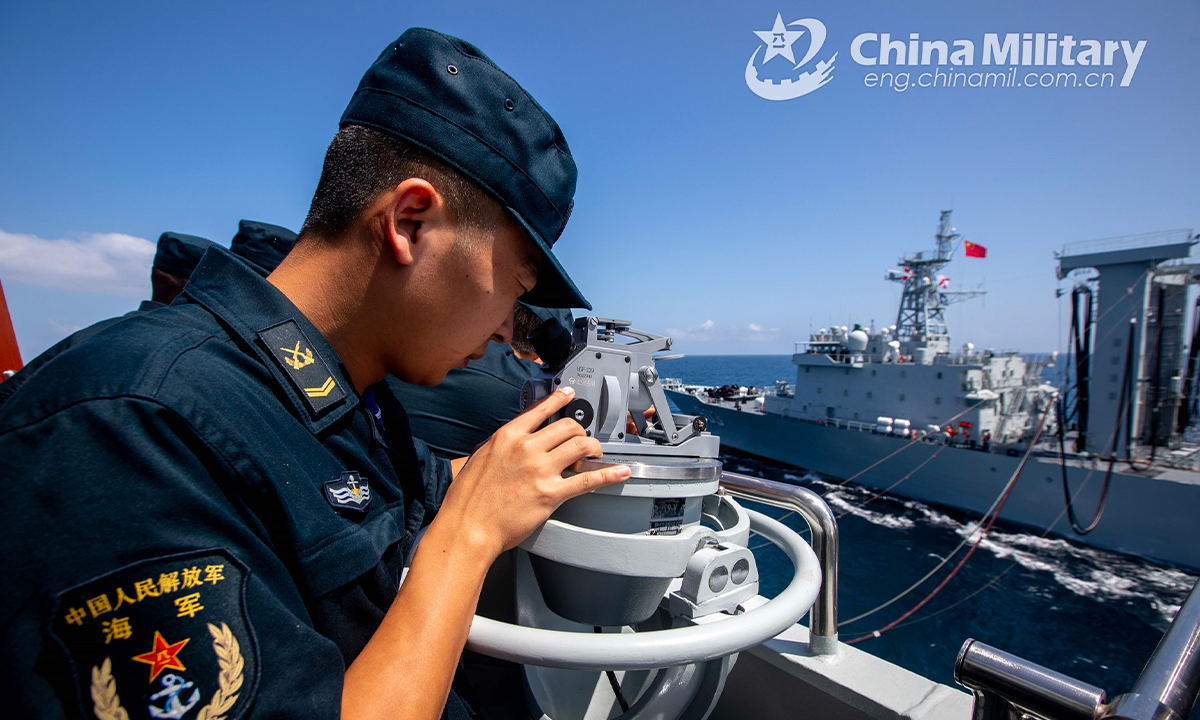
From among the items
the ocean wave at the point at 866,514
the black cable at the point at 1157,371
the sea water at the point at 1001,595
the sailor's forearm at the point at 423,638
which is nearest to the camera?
the sailor's forearm at the point at 423,638

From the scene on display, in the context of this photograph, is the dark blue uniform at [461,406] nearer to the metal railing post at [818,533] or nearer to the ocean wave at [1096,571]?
the metal railing post at [818,533]

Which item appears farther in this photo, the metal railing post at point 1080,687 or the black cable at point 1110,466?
the black cable at point 1110,466

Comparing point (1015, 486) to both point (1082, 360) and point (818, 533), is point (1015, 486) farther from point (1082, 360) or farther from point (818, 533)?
point (818, 533)

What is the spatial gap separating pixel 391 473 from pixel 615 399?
0.58m

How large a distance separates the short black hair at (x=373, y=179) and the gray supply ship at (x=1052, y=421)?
69.0 ft

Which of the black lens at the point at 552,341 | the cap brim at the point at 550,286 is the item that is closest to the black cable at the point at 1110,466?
the black lens at the point at 552,341

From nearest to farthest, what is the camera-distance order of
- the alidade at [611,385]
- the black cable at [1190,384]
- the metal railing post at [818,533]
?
the alidade at [611,385] → the metal railing post at [818,533] → the black cable at [1190,384]

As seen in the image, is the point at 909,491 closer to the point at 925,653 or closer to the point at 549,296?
the point at 925,653

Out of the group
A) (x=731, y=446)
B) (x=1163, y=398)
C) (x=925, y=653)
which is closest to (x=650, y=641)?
(x=925, y=653)

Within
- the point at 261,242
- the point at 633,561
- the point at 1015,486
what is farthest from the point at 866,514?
the point at 261,242

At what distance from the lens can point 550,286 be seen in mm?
1239

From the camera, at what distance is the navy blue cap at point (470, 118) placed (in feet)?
3.29

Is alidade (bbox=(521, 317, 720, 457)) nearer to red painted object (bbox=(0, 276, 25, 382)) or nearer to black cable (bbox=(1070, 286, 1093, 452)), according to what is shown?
red painted object (bbox=(0, 276, 25, 382))

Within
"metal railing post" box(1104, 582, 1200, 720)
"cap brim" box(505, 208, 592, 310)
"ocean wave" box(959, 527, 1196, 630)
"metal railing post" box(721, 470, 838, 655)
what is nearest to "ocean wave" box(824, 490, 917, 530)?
"ocean wave" box(959, 527, 1196, 630)
